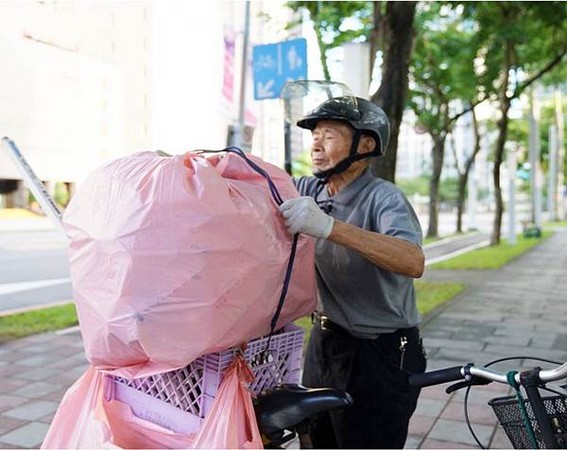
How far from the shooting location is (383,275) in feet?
6.53

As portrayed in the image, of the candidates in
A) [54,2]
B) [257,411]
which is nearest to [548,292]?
[54,2]

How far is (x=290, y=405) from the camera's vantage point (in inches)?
66.1

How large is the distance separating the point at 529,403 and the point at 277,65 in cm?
522

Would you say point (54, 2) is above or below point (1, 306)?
above

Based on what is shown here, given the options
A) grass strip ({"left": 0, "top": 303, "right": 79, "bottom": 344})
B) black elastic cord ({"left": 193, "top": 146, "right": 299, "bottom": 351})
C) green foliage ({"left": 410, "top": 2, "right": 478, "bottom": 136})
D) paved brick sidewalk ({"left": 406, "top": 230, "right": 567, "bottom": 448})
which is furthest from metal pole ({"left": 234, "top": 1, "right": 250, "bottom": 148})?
black elastic cord ({"left": 193, "top": 146, "right": 299, "bottom": 351})

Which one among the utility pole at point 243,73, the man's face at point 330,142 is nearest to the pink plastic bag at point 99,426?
the man's face at point 330,142

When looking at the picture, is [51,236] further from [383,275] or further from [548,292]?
[548,292]

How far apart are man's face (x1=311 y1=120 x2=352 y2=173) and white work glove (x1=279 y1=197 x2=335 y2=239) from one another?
46cm

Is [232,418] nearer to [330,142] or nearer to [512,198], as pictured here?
[330,142]

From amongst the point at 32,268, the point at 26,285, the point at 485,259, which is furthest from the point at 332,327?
the point at 485,259

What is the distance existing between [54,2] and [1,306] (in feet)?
10.6

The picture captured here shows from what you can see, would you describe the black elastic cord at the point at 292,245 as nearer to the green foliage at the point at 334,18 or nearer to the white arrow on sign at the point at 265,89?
the white arrow on sign at the point at 265,89

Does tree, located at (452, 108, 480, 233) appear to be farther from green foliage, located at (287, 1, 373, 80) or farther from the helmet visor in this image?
the helmet visor

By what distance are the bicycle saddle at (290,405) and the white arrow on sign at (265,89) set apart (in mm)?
4723
